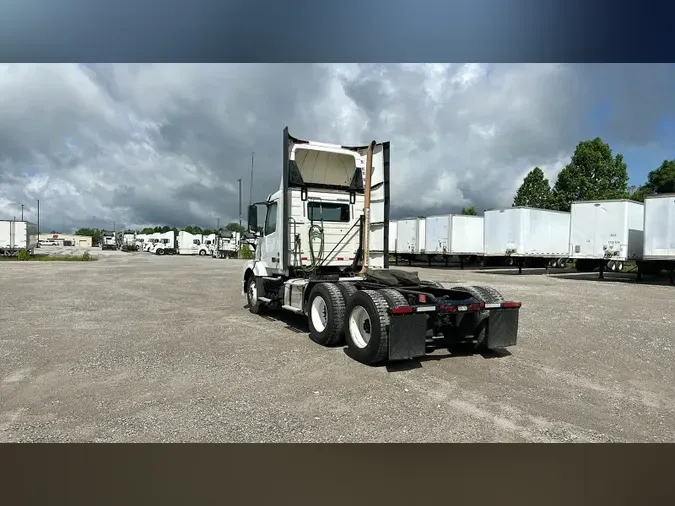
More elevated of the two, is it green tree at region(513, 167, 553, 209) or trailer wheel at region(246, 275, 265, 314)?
green tree at region(513, 167, 553, 209)

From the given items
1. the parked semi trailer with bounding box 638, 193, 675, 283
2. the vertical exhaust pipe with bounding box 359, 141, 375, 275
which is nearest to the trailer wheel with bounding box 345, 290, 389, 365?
the vertical exhaust pipe with bounding box 359, 141, 375, 275

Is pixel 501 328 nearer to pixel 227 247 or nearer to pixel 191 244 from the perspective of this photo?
pixel 227 247

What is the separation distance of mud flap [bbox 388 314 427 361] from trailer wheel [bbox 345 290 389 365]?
175 mm

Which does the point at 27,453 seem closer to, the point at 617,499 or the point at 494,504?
the point at 494,504

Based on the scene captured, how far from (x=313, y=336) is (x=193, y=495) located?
4.74 meters

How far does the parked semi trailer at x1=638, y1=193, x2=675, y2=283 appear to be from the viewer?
19.0 metres

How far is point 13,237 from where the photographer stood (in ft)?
139

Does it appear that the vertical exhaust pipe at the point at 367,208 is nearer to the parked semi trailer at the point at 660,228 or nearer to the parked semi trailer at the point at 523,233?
the parked semi trailer at the point at 660,228

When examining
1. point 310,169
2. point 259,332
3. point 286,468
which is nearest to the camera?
point 286,468

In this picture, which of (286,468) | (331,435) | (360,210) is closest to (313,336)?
(360,210)

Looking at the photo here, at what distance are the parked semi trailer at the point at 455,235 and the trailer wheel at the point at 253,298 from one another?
72.3 ft

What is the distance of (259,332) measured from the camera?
877 cm

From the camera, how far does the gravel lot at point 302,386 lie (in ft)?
13.9

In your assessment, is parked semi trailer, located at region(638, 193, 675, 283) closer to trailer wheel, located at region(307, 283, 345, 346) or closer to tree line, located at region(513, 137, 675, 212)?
trailer wheel, located at region(307, 283, 345, 346)
